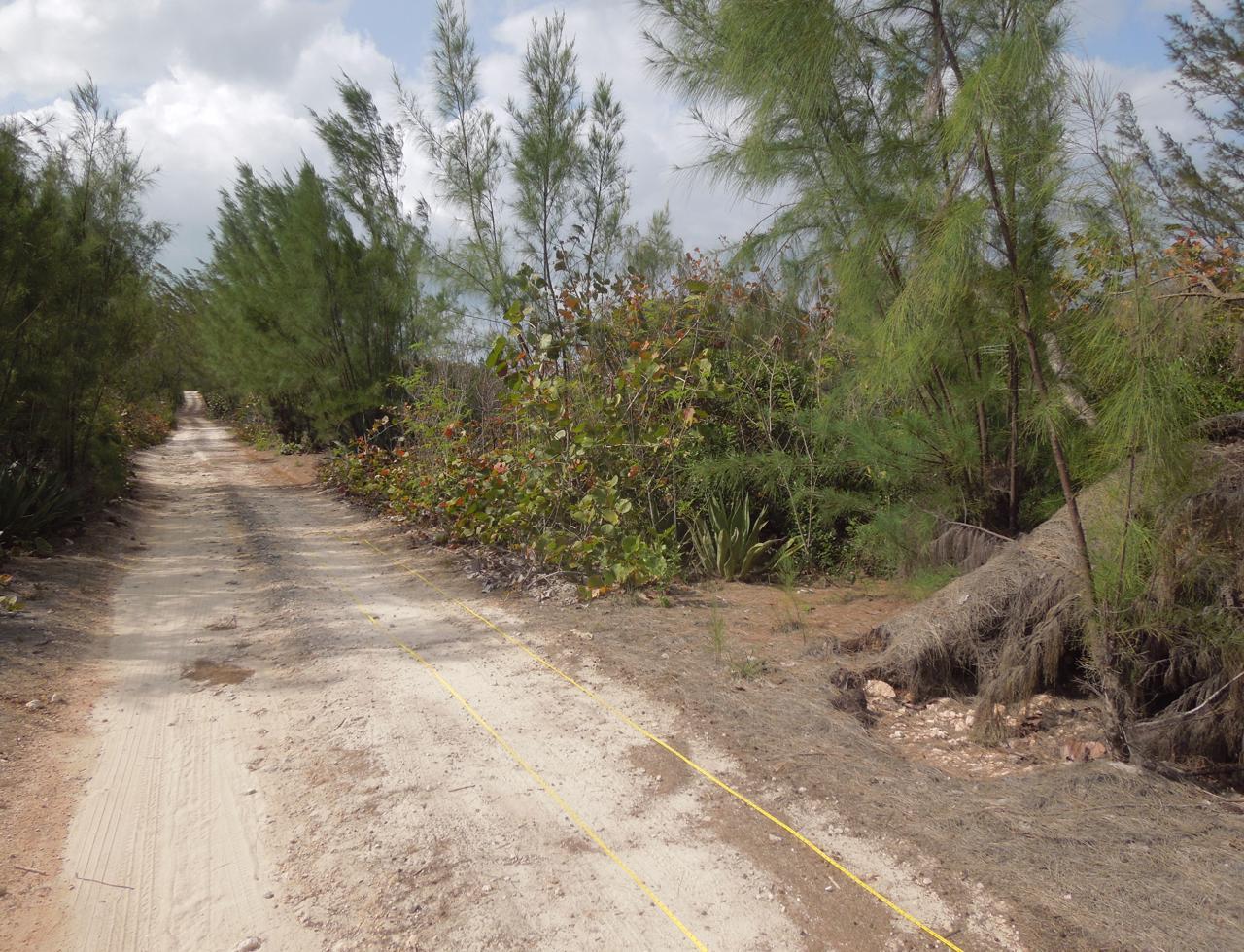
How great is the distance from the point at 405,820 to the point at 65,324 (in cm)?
914

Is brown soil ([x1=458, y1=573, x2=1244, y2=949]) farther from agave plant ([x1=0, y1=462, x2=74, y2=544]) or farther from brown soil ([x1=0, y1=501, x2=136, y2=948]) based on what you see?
agave plant ([x1=0, y1=462, x2=74, y2=544])

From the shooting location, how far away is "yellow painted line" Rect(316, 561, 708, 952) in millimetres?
2568

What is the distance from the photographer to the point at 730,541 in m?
7.06

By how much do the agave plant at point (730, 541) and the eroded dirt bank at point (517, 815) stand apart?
1.60 meters

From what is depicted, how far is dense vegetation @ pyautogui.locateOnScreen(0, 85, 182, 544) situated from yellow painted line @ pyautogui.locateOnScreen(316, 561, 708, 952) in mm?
5442

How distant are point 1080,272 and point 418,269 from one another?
1009 cm

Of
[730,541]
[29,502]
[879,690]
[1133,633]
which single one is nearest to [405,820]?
[879,690]

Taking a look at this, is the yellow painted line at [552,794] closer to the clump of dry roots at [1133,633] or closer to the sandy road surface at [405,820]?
the sandy road surface at [405,820]

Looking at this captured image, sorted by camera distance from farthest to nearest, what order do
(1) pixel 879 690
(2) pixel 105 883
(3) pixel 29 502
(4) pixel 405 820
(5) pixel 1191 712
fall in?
(3) pixel 29 502, (1) pixel 879 690, (5) pixel 1191 712, (4) pixel 405 820, (2) pixel 105 883

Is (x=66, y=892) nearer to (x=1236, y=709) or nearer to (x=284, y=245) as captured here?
(x=1236, y=709)

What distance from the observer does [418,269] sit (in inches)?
480

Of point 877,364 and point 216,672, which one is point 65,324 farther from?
point 877,364

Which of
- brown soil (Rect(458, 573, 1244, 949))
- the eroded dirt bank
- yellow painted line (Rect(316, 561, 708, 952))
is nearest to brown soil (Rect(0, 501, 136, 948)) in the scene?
the eroded dirt bank

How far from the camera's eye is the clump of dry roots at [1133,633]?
11.0ft
